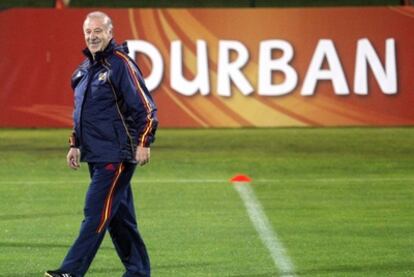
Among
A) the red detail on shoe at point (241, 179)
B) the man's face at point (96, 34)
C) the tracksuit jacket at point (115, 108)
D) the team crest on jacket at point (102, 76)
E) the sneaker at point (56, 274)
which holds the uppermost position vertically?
the man's face at point (96, 34)

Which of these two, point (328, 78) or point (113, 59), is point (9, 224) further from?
point (328, 78)

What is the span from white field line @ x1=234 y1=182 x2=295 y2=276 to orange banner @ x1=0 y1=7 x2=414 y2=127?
7.58 metres

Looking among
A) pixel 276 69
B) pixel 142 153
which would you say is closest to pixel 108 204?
pixel 142 153

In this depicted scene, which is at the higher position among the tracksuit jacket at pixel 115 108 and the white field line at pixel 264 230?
the tracksuit jacket at pixel 115 108

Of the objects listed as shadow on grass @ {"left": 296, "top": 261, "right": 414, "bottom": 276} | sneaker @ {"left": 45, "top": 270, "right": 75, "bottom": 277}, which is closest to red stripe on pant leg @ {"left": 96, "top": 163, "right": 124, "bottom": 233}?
sneaker @ {"left": 45, "top": 270, "right": 75, "bottom": 277}

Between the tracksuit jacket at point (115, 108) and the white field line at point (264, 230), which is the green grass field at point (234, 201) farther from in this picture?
the tracksuit jacket at point (115, 108)

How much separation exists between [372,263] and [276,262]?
73cm

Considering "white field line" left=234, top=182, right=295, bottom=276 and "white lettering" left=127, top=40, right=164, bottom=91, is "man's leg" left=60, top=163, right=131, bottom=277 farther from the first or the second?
"white lettering" left=127, top=40, right=164, bottom=91

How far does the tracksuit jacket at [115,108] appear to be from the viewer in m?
10.0

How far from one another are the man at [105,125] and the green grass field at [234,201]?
4.11 ft

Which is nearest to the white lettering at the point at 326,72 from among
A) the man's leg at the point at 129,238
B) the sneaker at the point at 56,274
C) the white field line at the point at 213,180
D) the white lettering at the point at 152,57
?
the white lettering at the point at 152,57

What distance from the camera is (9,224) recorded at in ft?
46.8

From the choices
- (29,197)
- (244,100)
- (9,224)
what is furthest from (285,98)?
(9,224)

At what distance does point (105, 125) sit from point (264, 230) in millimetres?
4029
